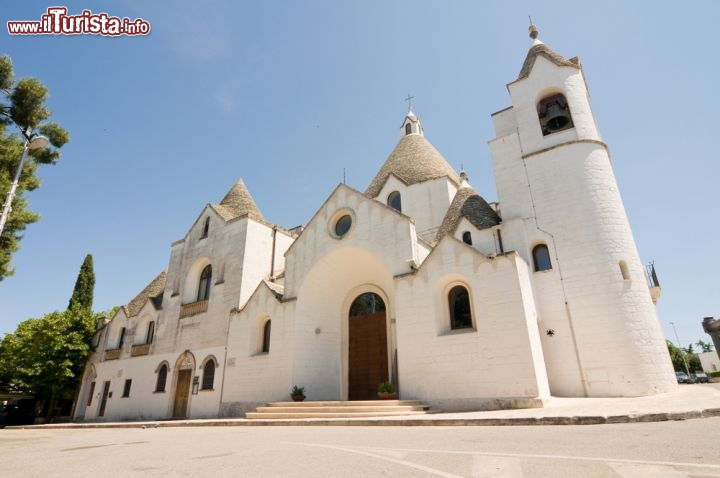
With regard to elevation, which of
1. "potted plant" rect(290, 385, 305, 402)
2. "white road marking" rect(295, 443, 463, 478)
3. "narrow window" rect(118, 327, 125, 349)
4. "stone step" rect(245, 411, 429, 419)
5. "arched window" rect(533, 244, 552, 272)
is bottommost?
"white road marking" rect(295, 443, 463, 478)

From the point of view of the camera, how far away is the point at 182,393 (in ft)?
65.4

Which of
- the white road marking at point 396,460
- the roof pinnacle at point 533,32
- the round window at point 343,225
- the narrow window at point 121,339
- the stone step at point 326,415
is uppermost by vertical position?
the roof pinnacle at point 533,32

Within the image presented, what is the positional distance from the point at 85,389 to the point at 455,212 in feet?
87.6

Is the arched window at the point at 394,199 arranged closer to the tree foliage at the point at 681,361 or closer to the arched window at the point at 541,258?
the arched window at the point at 541,258

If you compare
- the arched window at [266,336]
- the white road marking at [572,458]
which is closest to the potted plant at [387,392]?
the arched window at [266,336]

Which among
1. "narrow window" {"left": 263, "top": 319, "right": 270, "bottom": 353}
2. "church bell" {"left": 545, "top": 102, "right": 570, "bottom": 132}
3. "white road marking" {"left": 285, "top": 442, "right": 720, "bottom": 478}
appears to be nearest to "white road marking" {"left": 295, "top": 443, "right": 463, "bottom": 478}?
"white road marking" {"left": 285, "top": 442, "right": 720, "bottom": 478}

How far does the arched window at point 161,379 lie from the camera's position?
21.0 meters

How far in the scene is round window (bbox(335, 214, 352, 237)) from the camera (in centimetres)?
1745

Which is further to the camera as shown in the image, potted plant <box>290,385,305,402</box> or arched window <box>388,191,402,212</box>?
arched window <box>388,191,402,212</box>

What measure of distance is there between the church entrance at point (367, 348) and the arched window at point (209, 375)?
7.22 m

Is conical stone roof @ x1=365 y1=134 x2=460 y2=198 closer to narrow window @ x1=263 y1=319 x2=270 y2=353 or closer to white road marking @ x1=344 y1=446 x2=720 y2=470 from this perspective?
narrow window @ x1=263 y1=319 x2=270 y2=353

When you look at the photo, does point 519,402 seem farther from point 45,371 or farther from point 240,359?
point 45,371

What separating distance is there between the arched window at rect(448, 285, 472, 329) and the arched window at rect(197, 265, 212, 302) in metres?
14.6

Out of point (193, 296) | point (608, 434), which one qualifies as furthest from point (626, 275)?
point (193, 296)
